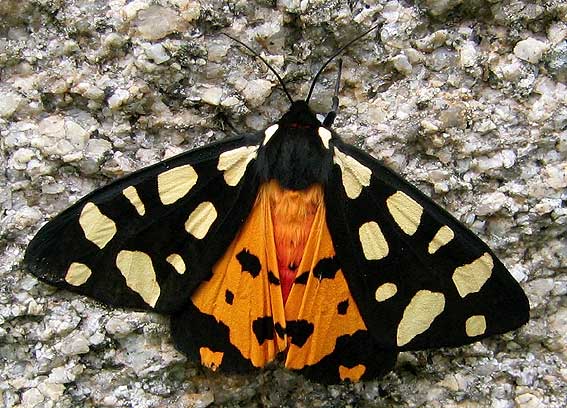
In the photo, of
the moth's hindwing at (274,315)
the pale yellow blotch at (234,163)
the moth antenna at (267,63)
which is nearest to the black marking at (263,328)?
the moth's hindwing at (274,315)

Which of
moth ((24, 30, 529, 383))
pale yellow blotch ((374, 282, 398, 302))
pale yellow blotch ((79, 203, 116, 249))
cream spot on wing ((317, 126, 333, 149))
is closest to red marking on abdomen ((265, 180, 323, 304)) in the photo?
moth ((24, 30, 529, 383))

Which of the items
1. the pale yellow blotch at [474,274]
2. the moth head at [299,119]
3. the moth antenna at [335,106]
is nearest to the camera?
the pale yellow blotch at [474,274]

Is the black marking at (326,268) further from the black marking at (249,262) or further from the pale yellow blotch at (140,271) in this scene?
the pale yellow blotch at (140,271)

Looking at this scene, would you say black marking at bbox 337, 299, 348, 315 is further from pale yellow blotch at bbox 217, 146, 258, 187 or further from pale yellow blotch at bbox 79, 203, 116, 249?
pale yellow blotch at bbox 79, 203, 116, 249

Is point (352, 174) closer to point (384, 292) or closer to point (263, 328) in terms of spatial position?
point (384, 292)

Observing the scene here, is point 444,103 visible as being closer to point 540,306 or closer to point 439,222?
point 439,222
